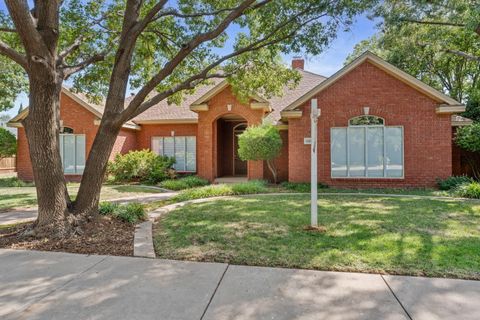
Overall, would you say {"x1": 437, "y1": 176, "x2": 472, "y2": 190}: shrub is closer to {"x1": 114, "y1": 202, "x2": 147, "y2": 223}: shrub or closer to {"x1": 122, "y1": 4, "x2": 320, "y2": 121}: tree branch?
{"x1": 122, "y1": 4, "x2": 320, "y2": 121}: tree branch

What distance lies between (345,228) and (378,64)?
9.06 metres

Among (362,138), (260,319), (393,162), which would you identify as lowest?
(260,319)

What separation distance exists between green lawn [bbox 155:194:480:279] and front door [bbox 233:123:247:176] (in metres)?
9.67

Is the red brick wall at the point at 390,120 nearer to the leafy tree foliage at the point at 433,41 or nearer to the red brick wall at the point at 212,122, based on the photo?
the leafy tree foliage at the point at 433,41

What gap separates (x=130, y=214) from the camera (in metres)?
7.33

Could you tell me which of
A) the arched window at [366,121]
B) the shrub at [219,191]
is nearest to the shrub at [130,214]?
the shrub at [219,191]

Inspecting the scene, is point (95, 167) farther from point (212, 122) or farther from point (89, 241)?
point (212, 122)

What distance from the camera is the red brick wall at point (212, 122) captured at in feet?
50.9

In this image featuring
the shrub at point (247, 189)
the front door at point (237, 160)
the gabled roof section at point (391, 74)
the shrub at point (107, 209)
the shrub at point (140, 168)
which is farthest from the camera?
the front door at point (237, 160)

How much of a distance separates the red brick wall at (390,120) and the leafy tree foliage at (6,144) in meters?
16.3

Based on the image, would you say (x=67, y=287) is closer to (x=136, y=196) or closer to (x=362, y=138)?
(x=136, y=196)

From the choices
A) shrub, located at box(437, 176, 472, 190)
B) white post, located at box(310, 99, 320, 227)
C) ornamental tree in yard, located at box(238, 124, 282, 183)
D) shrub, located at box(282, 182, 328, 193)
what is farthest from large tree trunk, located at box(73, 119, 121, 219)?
shrub, located at box(437, 176, 472, 190)

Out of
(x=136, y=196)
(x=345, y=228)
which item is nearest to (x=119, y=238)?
(x=345, y=228)

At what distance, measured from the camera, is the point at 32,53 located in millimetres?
5840
